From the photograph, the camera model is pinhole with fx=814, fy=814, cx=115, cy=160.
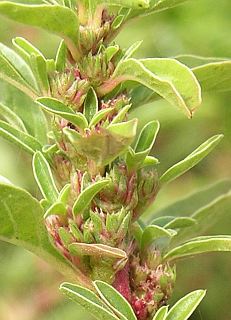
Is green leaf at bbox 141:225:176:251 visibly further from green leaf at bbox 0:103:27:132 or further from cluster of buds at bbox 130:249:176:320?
green leaf at bbox 0:103:27:132

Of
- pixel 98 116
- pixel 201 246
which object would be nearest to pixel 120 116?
pixel 98 116

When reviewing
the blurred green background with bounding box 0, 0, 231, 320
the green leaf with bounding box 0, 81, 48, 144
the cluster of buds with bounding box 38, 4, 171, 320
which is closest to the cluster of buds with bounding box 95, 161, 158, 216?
the cluster of buds with bounding box 38, 4, 171, 320

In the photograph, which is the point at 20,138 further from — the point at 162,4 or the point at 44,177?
the point at 162,4

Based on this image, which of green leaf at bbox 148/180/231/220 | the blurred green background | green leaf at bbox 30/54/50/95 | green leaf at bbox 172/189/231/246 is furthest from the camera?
the blurred green background

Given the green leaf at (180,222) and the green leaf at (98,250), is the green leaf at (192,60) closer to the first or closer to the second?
the green leaf at (180,222)

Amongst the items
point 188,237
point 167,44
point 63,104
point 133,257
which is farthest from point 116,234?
point 167,44

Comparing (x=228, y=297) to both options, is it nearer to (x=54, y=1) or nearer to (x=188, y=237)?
(x=188, y=237)
